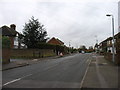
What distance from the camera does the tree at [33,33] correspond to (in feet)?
176

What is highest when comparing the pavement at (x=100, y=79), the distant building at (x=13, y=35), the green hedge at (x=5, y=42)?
the distant building at (x=13, y=35)

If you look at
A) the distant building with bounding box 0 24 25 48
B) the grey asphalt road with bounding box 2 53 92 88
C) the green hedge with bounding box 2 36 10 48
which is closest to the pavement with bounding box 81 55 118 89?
the grey asphalt road with bounding box 2 53 92 88

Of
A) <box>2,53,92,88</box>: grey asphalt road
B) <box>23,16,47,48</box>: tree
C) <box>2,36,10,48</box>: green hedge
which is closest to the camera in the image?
<box>2,53,92,88</box>: grey asphalt road

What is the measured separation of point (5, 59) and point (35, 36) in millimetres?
29428

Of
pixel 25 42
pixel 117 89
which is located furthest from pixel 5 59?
pixel 25 42

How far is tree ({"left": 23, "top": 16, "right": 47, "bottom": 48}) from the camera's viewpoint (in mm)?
53531

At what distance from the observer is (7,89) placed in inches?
348

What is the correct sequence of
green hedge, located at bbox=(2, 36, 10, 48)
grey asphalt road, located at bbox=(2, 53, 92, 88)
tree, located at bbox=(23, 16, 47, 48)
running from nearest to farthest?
grey asphalt road, located at bbox=(2, 53, 92, 88)
green hedge, located at bbox=(2, 36, 10, 48)
tree, located at bbox=(23, 16, 47, 48)

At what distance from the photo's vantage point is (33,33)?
177 ft

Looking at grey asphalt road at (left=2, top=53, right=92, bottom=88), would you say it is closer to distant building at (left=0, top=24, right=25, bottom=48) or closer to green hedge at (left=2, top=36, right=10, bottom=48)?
green hedge at (left=2, top=36, right=10, bottom=48)

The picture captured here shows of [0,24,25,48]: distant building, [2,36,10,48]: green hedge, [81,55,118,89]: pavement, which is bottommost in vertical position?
[81,55,118,89]: pavement

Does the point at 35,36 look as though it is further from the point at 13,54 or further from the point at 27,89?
the point at 27,89

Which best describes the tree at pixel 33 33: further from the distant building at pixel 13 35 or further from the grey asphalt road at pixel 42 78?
the grey asphalt road at pixel 42 78

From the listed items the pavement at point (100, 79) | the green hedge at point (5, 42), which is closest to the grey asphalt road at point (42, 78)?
the pavement at point (100, 79)
